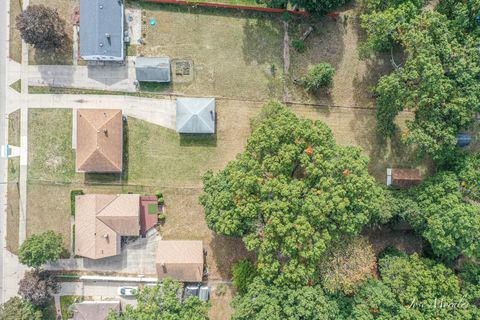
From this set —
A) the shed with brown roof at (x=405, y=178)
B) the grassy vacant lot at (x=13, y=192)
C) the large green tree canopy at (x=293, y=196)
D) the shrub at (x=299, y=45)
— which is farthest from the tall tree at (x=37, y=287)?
the shed with brown roof at (x=405, y=178)

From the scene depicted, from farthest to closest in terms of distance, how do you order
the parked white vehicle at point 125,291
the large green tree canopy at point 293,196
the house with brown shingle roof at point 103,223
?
1. the parked white vehicle at point 125,291
2. the house with brown shingle roof at point 103,223
3. the large green tree canopy at point 293,196

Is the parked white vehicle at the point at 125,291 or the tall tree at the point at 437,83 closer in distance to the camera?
the tall tree at the point at 437,83

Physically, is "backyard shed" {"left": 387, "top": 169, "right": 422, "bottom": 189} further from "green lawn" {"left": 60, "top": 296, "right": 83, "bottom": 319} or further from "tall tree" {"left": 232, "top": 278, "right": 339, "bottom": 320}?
"green lawn" {"left": 60, "top": 296, "right": 83, "bottom": 319}

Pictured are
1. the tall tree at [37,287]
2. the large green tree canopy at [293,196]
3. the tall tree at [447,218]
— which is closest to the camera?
the large green tree canopy at [293,196]

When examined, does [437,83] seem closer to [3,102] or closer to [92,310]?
[92,310]

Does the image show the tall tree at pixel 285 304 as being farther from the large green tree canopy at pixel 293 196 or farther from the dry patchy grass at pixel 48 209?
the dry patchy grass at pixel 48 209

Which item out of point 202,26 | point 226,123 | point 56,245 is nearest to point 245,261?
point 226,123

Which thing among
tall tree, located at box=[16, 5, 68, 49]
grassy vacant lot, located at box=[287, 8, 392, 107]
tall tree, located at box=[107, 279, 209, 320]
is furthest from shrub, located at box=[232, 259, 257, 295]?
tall tree, located at box=[16, 5, 68, 49]

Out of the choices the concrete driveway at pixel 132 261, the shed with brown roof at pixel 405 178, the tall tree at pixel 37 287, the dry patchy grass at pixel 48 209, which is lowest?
the tall tree at pixel 37 287
